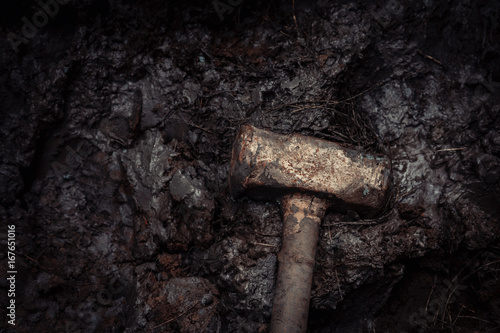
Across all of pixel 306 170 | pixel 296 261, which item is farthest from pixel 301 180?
pixel 296 261

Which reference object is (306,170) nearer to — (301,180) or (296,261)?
(301,180)

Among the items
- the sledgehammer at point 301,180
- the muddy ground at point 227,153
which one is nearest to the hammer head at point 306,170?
the sledgehammer at point 301,180

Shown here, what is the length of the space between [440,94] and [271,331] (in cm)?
200

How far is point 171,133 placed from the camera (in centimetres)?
238

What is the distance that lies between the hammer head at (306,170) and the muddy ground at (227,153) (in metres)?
0.25

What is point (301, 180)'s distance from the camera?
78.1 inches

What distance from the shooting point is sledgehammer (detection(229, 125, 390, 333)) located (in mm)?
1955

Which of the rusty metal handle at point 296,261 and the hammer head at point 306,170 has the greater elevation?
the hammer head at point 306,170

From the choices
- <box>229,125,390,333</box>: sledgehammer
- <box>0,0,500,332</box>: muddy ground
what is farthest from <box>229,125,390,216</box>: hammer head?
<box>0,0,500,332</box>: muddy ground

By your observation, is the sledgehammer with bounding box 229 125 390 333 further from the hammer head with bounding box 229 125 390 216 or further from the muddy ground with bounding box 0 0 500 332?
the muddy ground with bounding box 0 0 500 332

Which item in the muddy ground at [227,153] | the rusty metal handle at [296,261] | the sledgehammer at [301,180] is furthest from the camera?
the muddy ground at [227,153]

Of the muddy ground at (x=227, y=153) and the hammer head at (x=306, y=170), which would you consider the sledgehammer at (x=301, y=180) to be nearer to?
the hammer head at (x=306, y=170)

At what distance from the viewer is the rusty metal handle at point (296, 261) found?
1.84m

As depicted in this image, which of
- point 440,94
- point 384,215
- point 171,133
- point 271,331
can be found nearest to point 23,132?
point 171,133
